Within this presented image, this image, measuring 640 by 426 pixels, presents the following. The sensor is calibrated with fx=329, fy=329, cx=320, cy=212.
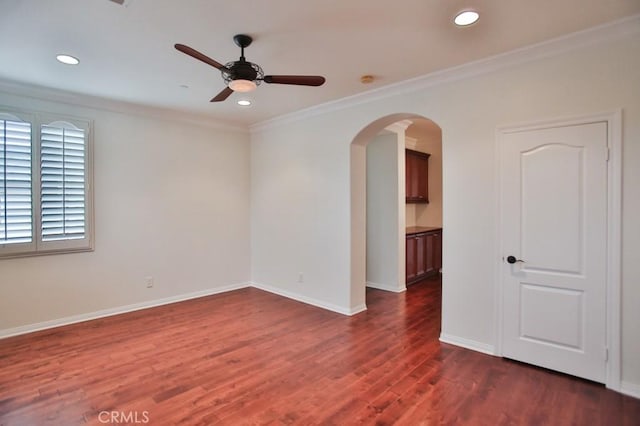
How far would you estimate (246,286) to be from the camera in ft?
18.9

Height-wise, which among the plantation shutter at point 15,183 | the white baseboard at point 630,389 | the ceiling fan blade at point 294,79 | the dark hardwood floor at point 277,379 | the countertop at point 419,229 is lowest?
the dark hardwood floor at point 277,379

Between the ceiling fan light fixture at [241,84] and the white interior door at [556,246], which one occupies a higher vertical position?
the ceiling fan light fixture at [241,84]

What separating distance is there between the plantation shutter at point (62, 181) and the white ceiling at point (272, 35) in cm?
61

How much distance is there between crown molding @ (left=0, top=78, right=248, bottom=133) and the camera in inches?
145

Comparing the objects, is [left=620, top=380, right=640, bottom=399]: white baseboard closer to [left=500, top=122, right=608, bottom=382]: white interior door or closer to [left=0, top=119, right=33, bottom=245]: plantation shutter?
[left=500, top=122, right=608, bottom=382]: white interior door

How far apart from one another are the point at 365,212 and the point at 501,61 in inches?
94.7

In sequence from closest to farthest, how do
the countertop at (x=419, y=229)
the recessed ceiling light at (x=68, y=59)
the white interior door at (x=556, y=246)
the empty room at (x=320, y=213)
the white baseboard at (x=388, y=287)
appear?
the empty room at (x=320, y=213)
the white interior door at (x=556, y=246)
the recessed ceiling light at (x=68, y=59)
the white baseboard at (x=388, y=287)
the countertop at (x=419, y=229)

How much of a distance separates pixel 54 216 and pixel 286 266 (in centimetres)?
304

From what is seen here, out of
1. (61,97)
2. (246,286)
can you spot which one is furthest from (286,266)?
(61,97)

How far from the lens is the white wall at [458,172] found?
2.51m

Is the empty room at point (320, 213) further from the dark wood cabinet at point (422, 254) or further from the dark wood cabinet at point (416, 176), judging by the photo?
the dark wood cabinet at point (416, 176)

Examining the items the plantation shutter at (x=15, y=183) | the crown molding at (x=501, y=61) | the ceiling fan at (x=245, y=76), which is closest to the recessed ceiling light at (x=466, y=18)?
the crown molding at (x=501, y=61)

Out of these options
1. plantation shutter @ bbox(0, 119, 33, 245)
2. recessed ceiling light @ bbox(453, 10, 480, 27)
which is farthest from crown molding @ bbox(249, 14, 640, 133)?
plantation shutter @ bbox(0, 119, 33, 245)

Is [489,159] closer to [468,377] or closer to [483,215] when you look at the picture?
[483,215]
